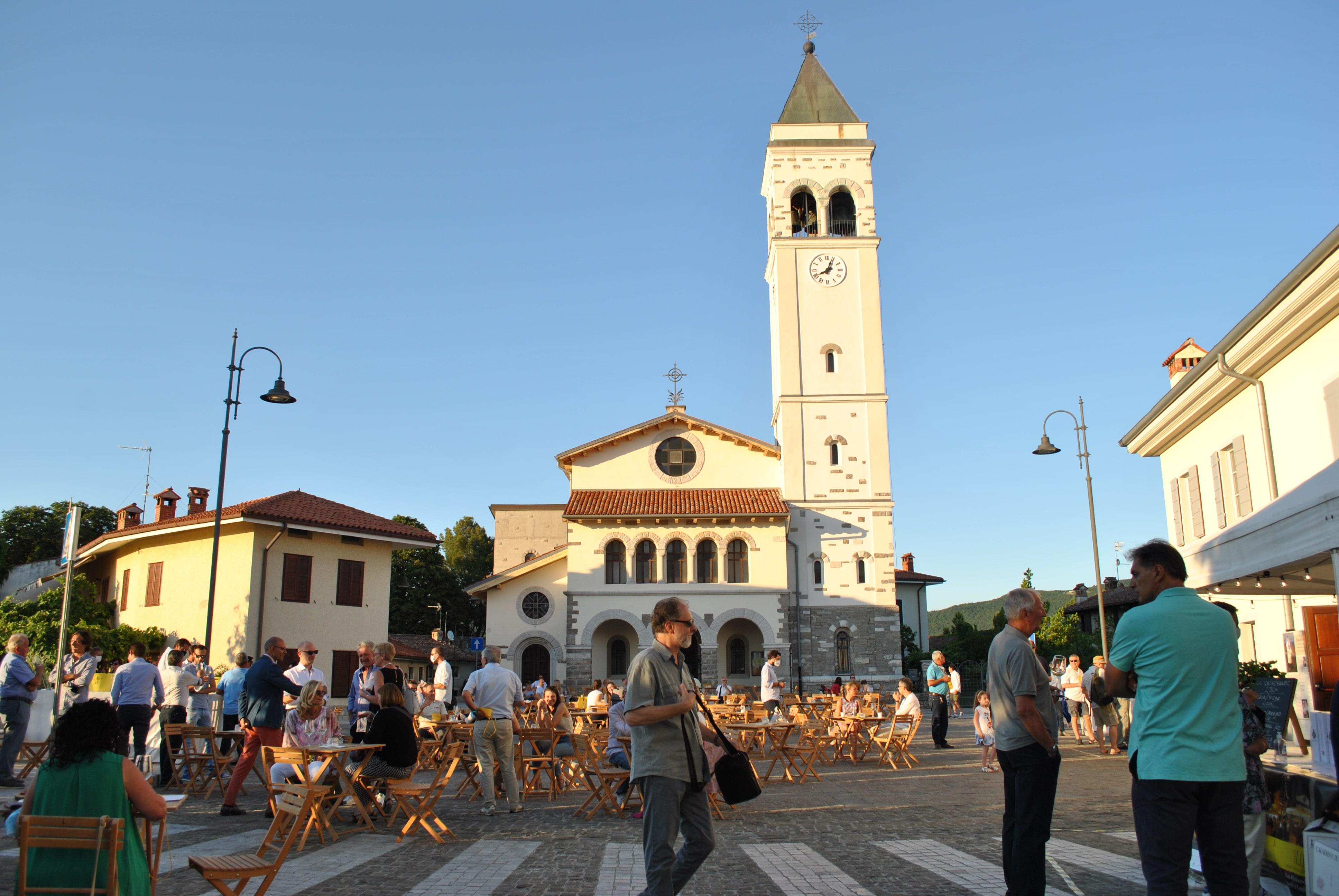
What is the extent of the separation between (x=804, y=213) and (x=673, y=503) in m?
13.0

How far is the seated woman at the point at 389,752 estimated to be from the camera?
28.7ft

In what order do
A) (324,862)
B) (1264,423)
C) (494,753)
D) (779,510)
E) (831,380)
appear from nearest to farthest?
(324,862)
(494,753)
(1264,423)
(779,510)
(831,380)

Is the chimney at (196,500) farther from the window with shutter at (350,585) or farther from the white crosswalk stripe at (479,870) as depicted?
the white crosswalk stripe at (479,870)

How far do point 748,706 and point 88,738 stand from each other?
18.9 meters

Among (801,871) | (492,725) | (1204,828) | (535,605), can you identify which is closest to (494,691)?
(492,725)

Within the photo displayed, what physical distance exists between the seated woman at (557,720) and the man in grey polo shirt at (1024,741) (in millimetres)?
6789

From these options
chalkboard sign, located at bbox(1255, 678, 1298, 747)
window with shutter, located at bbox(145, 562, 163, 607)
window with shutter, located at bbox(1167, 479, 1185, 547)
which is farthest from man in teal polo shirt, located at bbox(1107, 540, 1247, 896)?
window with shutter, located at bbox(145, 562, 163, 607)

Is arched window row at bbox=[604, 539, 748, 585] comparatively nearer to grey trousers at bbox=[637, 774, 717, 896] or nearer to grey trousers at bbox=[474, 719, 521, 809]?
grey trousers at bbox=[474, 719, 521, 809]

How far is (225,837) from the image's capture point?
26.6 feet

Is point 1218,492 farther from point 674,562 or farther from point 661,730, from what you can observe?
point 674,562

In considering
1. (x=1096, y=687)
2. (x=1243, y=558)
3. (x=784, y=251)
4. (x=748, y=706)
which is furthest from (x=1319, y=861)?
(x=784, y=251)

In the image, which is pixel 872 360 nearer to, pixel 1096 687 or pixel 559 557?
pixel 559 557

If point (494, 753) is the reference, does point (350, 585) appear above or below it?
above

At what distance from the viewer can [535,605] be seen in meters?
34.9
